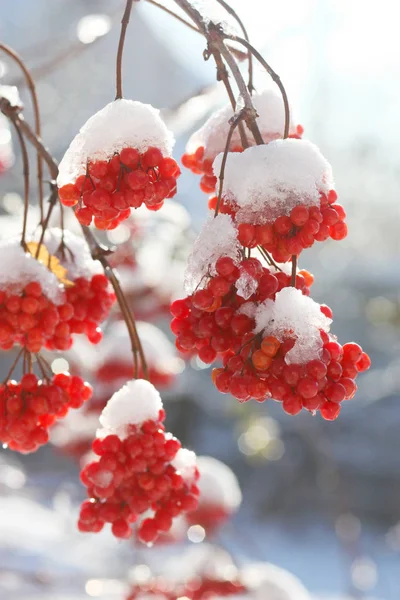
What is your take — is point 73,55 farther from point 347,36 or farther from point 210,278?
point 347,36

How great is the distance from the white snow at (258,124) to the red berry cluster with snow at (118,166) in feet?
0.58

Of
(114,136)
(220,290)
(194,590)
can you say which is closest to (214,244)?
(220,290)

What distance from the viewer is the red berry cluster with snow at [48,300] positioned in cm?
84

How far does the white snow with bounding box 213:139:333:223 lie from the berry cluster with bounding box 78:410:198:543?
0.38 metres

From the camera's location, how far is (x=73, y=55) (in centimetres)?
159

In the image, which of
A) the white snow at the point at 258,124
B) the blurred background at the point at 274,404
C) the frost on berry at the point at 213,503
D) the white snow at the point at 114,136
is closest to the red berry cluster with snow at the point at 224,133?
the white snow at the point at 258,124

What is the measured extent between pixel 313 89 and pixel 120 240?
5.91m

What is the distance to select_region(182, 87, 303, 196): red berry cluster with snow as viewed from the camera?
88cm

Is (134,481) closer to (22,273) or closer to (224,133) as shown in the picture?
(22,273)

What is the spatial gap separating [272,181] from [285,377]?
0.62 ft

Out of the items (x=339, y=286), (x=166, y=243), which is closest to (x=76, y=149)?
(x=166, y=243)

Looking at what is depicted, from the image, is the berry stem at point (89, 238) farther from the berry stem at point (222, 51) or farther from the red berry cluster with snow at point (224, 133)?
the berry stem at point (222, 51)

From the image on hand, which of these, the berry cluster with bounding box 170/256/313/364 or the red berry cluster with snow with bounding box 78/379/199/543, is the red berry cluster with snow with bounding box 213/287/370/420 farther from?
the red berry cluster with snow with bounding box 78/379/199/543

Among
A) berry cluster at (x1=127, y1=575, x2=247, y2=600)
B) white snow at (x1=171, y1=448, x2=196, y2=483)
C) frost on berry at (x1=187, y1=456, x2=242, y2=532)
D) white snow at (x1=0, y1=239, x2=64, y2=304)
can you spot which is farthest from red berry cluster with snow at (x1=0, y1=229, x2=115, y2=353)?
frost on berry at (x1=187, y1=456, x2=242, y2=532)
